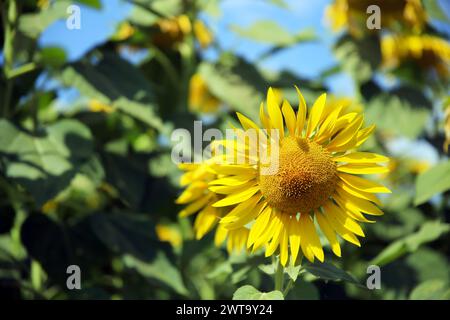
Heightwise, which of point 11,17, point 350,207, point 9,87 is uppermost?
point 11,17

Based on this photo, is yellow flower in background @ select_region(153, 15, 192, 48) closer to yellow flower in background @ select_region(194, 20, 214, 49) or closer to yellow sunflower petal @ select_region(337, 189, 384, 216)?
yellow flower in background @ select_region(194, 20, 214, 49)

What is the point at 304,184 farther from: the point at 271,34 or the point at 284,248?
the point at 271,34

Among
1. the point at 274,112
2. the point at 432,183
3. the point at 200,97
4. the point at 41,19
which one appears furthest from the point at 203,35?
the point at 274,112

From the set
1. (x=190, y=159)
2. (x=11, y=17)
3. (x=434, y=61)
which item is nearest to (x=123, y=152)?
(x=190, y=159)

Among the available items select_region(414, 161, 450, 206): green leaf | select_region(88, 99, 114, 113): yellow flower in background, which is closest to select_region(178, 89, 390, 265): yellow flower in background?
select_region(414, 161, 450, 206): green leaf

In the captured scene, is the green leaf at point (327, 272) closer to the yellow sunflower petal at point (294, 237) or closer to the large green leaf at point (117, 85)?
the yellow sunflower petal at point (294, 237)

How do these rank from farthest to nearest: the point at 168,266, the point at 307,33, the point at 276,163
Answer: the point at 307,33
the point at 168,266
the point at 276,163

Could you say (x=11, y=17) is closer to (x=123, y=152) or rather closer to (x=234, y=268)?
(x=123, y=152)
